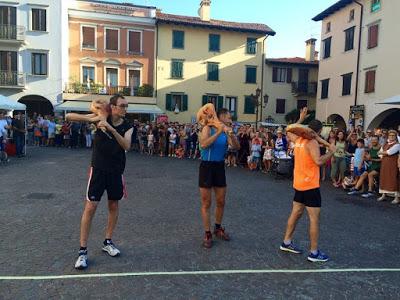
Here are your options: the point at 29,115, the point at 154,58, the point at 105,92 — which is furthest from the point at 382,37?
the point at 29,115

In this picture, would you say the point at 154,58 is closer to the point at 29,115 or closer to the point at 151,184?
the point at 29,115

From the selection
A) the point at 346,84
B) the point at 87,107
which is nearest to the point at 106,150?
the point at 346,84

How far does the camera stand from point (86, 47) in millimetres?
34094

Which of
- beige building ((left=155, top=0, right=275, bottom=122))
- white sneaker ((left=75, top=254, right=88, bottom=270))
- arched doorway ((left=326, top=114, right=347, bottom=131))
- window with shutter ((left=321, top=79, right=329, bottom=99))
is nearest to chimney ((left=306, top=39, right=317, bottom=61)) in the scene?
beige building ((left=155, top=0, right=275, bottom=122))

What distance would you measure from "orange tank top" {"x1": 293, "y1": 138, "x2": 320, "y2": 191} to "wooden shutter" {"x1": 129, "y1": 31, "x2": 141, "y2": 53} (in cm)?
3243

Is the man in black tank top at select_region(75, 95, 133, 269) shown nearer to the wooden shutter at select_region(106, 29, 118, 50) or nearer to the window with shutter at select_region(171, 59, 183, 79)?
→ the wooden shutter at select_region(106, 29, 118, 50)

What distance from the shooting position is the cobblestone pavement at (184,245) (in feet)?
12.9

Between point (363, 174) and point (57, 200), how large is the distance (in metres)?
7.58

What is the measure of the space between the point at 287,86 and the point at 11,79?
25.2m

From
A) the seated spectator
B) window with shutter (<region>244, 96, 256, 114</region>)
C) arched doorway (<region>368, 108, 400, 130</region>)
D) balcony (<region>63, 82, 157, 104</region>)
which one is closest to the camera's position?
the seated spectator

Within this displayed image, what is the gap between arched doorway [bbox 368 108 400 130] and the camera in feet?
80.8

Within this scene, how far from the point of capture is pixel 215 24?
36.7m

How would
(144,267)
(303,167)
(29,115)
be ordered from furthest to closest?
1. (29,115)
2. (303,167)
3. (144,267)

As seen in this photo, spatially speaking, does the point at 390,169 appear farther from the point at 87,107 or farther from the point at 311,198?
the point at 87,107
